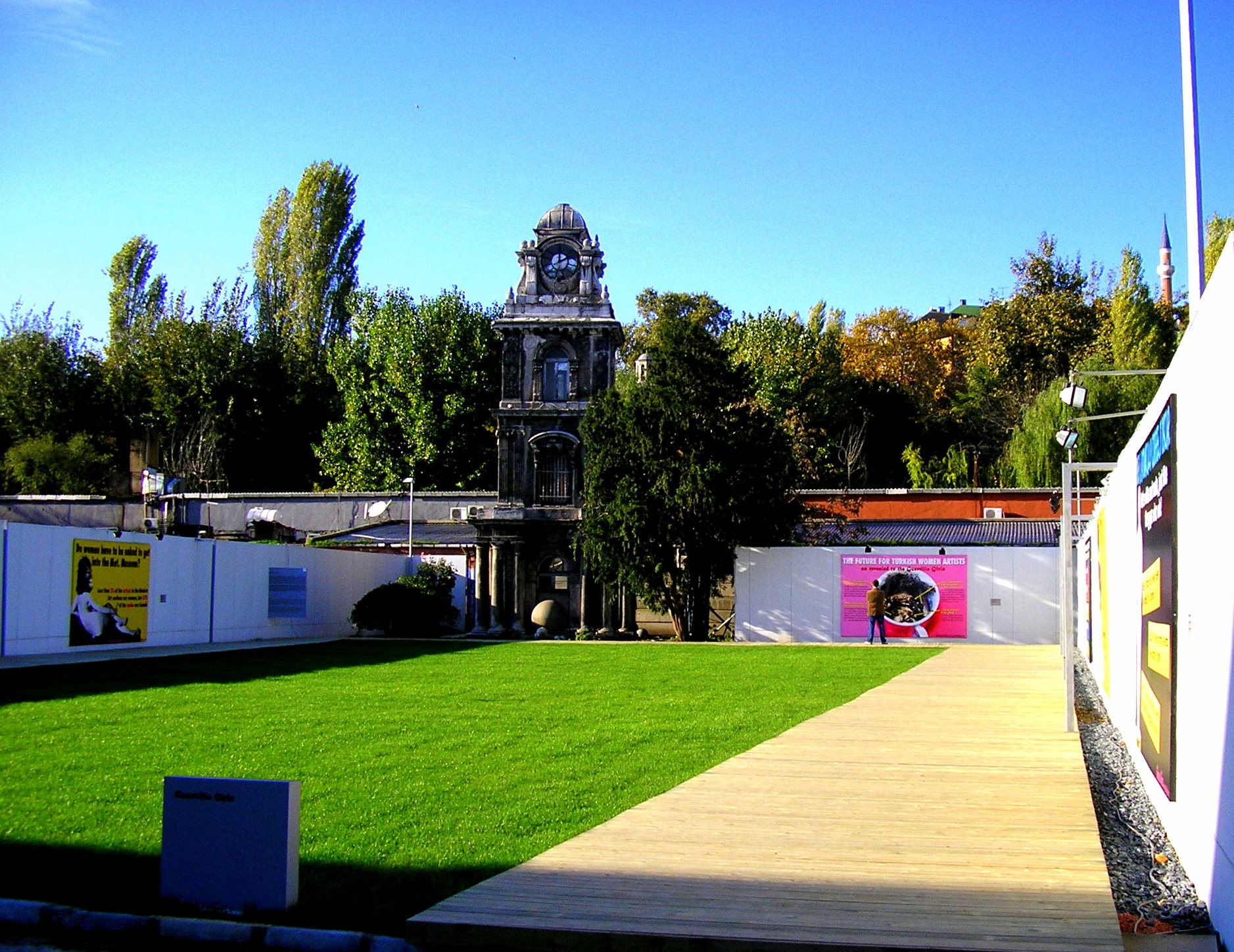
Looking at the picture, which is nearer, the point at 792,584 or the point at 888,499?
the point at 792,584

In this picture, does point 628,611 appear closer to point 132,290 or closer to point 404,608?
point 404,608

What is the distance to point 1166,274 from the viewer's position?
70.9m

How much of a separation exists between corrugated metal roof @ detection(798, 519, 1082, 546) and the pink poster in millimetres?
4201

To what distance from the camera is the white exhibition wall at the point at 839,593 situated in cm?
3734

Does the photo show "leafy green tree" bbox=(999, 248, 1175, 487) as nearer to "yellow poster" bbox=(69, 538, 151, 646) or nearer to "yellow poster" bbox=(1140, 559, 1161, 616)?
"yellow poster" bbox=(69, 538, 151, 646)

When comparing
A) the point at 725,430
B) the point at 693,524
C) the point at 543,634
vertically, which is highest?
the point at 725,430

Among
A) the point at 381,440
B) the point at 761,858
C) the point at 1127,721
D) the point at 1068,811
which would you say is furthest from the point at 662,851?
the point at 381,440

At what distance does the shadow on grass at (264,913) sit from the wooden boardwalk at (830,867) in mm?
274

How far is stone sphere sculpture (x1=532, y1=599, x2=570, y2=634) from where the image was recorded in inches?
1783

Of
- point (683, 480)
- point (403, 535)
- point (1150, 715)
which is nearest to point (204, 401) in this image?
point (403, 535)

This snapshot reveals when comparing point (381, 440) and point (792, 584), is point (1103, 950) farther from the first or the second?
point (381, 440)

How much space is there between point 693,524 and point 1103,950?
34683 mm

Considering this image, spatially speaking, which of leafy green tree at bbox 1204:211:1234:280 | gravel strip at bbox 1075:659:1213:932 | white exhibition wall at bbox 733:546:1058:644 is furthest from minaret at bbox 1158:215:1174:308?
gravel strip at bbox 1075:659:1213:932

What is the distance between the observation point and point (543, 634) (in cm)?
4516
